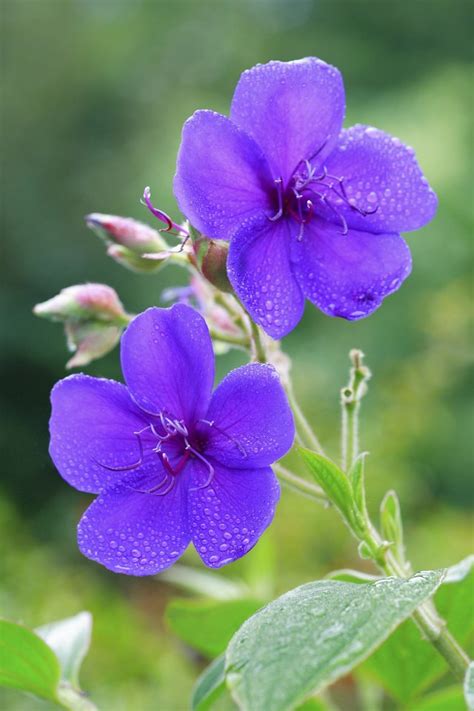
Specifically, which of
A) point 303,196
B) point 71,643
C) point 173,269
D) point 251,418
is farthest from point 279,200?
point 173,269

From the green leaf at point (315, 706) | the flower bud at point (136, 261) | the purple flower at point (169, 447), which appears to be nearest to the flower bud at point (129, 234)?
the flower bud at point (136, 261)

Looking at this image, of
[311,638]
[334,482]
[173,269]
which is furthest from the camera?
[173,269]

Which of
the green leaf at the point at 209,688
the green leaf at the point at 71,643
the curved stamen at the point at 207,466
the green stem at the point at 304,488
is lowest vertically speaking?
the green leaf at the point at 71,643

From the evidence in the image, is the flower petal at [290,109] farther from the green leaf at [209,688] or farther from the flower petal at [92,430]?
the green leaf at [209,688]

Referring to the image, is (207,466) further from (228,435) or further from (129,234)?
(129,234)

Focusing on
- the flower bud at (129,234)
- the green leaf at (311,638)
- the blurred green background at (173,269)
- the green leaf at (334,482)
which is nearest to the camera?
the green leaf at (311,638)

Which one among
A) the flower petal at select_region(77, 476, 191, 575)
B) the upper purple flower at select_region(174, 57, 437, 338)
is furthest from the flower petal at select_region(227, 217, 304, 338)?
the flower petal at select_region(77, 476, 191, 575)
